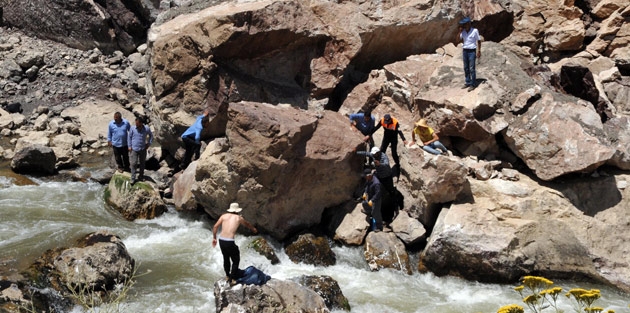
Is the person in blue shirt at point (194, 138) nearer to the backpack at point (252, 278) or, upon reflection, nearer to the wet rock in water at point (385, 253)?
the wet rock in water at point (385, 253)

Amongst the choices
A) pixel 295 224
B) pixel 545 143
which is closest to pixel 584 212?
pixel 545 143

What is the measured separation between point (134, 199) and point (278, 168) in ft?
11.6

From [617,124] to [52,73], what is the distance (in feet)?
57.5

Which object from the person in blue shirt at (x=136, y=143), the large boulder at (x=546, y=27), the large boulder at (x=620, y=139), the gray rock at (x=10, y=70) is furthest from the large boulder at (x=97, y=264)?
the gray rock at (x=10, y=70)

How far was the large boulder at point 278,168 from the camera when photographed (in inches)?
452

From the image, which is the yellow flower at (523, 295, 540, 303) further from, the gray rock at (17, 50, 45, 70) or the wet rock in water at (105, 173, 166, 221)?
the gray rock at (17, 50, 45, 70)

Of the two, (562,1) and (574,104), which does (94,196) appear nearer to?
(574,104)

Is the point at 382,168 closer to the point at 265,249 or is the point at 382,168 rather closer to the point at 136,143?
the point at 265,249

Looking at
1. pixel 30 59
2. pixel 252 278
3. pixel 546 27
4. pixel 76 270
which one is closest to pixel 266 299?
pixel 252 278

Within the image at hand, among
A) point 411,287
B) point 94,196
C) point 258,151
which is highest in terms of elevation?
point 258,151

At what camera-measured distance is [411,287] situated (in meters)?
10.7

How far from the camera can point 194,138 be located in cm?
1392

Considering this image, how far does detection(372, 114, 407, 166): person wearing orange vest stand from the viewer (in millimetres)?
12281

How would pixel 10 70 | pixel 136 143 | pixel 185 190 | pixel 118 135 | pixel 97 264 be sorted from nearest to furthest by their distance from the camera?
1. pixel 97 264
2. pixel 185 190
3. pixel 136 143
4. pixel 118 135
5. pixel 10 70
